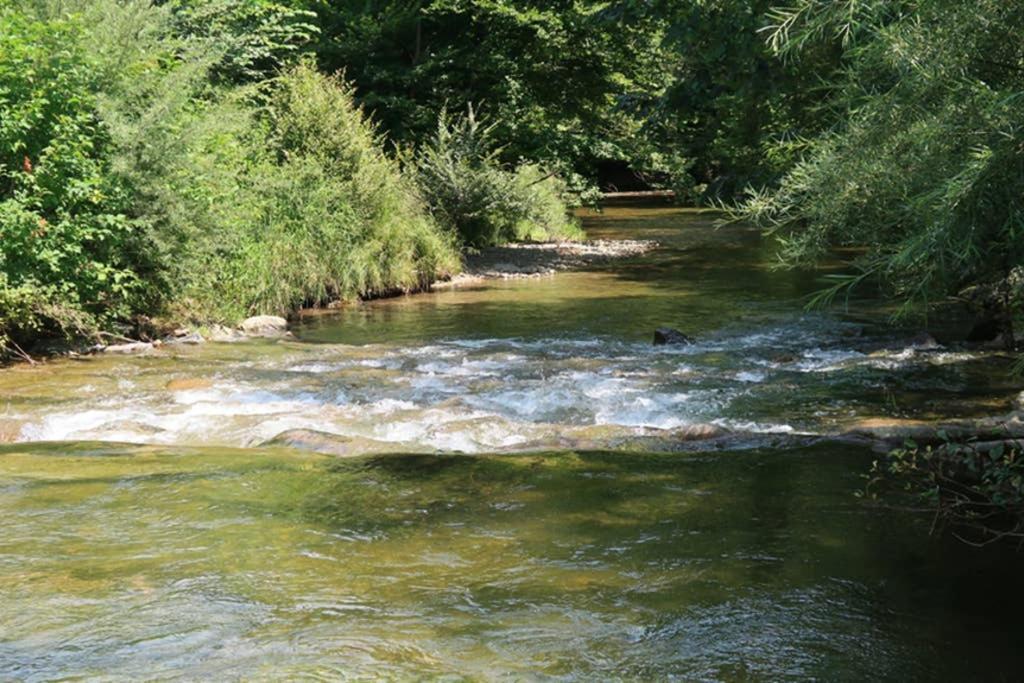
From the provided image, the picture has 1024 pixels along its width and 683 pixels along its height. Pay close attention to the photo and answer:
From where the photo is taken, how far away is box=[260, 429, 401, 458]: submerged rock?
28.1ft

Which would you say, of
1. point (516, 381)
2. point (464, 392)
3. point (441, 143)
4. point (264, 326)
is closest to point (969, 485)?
point (464, 392)

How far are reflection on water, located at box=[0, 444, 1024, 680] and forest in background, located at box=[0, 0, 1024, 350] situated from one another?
157 cm

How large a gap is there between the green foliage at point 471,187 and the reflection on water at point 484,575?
690 inches

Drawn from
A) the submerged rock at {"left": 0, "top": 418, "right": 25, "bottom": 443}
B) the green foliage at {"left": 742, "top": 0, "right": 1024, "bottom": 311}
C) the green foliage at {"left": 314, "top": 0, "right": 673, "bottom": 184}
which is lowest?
the submerged rock at {"left": 0, "top": 418, "right": 25, "bottom": 443}

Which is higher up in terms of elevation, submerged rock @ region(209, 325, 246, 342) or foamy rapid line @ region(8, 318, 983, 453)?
submerged rock @ region(209, 325, 246, 342)

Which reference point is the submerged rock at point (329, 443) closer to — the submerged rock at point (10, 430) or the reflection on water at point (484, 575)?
the reflection on water at point (484, 575)

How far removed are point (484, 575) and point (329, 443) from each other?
351 centimetres

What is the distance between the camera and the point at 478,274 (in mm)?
23703

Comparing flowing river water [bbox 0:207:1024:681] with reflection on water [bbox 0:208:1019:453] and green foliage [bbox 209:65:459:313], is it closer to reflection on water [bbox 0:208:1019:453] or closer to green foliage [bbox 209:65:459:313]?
reflection on water [bbox 0:208:1019:453]

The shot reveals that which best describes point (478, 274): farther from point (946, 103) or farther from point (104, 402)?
point (946, 103)

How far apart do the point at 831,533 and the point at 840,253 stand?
21.0 meters

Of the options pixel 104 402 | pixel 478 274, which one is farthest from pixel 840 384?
pixel 478 274

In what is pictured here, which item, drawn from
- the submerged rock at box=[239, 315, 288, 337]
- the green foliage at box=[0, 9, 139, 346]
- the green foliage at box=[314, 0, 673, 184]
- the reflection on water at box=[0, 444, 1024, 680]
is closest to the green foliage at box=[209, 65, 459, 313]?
the submerged rock at box=[239, 315, 288, 337]

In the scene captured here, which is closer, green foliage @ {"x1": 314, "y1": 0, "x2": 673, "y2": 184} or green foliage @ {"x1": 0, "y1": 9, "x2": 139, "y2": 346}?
green foliage @ {"x1": 0, "y1": 9, "x2": 139, "y2": 346}
